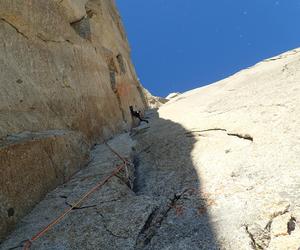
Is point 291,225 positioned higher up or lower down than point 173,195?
lower down

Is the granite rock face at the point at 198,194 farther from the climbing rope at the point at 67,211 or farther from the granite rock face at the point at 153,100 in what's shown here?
the granite rock face at the point at 153,100

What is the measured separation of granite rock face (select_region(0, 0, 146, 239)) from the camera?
16.3 ft

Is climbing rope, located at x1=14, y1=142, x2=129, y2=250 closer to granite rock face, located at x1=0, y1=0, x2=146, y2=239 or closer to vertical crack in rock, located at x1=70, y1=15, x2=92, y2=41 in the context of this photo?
granite rock face, located at x1=0, y1=0, x2=146, y2=239

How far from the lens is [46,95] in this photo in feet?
22.4

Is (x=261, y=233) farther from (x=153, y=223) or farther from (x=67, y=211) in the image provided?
(x=67, y=211)

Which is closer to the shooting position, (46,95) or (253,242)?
(253,242)

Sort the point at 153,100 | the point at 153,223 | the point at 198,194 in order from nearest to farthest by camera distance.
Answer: the point at 153,223 < the point at 198,194 < the point at 153,100

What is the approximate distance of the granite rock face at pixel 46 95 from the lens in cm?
496

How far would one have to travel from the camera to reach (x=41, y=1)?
792cm

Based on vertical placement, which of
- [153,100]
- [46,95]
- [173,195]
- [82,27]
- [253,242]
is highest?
[153,100]

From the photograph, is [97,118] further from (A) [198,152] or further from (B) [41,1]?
(A) [198,152]

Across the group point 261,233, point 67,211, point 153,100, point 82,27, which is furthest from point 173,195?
point 153,100

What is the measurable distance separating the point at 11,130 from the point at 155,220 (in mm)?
2510

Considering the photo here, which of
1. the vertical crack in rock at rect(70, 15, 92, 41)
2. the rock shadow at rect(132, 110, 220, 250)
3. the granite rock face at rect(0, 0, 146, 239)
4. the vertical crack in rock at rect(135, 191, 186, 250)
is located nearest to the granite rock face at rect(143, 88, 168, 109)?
the granite rock face at rect(0, 0, 146, 239)
